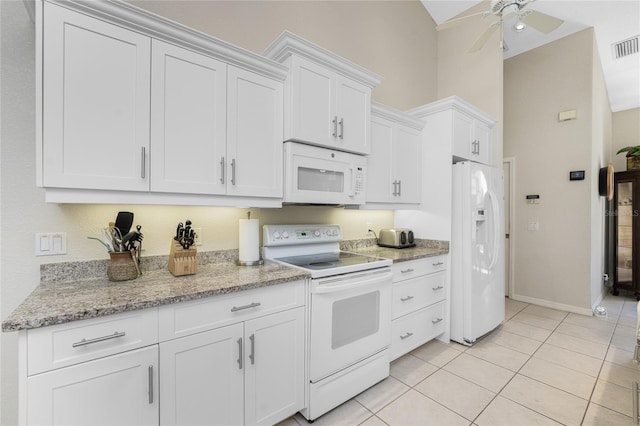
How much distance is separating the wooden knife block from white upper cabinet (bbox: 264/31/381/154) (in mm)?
978

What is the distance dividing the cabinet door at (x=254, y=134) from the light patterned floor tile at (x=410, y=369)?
1.79m

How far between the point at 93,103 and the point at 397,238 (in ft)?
8.50

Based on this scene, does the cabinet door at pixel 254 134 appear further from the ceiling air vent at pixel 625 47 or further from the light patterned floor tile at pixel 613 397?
the ceiling air vent at pixel 625 47

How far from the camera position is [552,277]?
393cm

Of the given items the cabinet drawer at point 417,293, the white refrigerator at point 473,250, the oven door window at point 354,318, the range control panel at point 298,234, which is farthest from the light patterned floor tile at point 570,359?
the range control panel at point 298,234

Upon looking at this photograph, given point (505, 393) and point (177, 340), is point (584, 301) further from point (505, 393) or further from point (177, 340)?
point (177, 340)

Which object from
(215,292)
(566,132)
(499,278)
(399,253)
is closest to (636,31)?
(566,132)

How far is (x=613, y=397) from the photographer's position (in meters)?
2.01

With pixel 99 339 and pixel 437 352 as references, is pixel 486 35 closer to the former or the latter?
pixel 437 352

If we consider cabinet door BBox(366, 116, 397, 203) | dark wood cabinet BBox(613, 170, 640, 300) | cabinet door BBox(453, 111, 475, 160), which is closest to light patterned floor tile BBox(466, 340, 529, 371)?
cabinet door BBox(366, 116, 397, 203)

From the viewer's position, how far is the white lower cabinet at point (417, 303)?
2.39m

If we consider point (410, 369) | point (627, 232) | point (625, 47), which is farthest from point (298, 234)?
point (627, 232)

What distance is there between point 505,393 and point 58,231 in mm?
3111

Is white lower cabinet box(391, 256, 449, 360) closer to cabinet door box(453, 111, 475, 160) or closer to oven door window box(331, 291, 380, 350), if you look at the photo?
oven door window box(331, 291, 380, 350)
